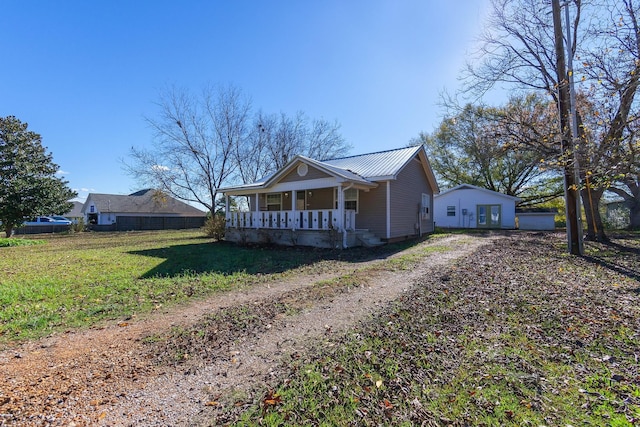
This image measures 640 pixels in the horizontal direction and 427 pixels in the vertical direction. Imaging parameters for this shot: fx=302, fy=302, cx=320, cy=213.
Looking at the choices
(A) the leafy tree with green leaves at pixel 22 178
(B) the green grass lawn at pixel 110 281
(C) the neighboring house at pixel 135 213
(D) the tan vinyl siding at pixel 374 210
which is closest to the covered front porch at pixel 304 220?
(D) the tan vinyl siding at pixel 374 210

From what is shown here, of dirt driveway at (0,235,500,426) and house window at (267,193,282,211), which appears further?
house window at (267,193,282,211)

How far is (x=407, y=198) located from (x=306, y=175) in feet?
18.0

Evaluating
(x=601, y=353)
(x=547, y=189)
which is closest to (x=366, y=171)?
(x=601, y=353)

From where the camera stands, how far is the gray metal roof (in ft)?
44.8

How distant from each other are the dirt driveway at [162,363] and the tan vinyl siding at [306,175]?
8.32 m

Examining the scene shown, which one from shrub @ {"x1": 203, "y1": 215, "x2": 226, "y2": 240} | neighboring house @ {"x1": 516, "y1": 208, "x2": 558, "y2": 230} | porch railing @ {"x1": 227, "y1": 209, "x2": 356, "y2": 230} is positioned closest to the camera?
porch railing @ {"x1": 227, "y1": 209, "x2": 356, "y2": 230}

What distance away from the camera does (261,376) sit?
122 inches

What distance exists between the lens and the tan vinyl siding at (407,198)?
14227 mm

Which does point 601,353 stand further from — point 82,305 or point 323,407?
point 82,305

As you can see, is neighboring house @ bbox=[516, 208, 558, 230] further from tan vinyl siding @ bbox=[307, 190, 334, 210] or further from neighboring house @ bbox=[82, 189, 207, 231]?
neighboring house @ bbox=[82, 189, 207, 231]

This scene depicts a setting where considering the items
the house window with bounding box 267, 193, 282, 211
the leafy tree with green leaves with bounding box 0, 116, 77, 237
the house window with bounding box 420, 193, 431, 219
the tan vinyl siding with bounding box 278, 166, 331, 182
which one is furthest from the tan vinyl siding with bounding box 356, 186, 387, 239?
the leafy tree with green leaves with bounding box 0, 116, 77, 237

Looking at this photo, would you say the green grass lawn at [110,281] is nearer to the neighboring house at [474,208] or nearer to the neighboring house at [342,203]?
the neighboring house at [342,203]

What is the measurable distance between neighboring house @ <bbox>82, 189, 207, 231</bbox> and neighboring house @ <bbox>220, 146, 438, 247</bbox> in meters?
22.8

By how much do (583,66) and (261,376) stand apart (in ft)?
26.0
